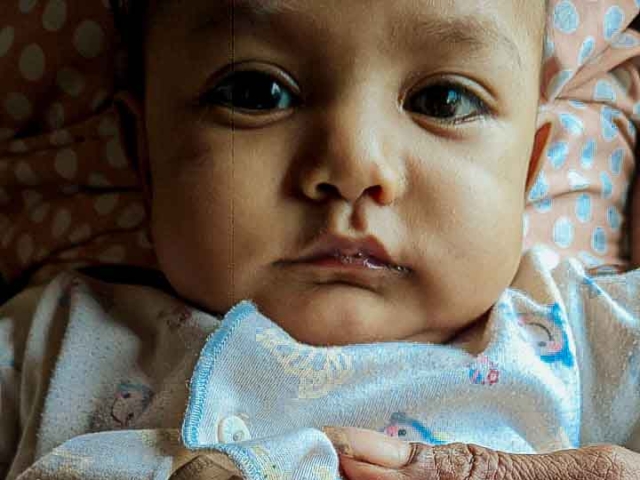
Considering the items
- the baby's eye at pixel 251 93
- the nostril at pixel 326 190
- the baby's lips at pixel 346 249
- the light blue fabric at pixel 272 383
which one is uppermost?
the baby's eye at pixel 251 93

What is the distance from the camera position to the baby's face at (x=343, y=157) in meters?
0.63

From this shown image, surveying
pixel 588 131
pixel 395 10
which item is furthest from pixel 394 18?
pixel 588 131

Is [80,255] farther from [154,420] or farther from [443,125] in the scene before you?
[443,125]

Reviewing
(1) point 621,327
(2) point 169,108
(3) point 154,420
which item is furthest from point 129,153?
(1) point 621,327

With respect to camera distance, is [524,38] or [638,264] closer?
[524,38]

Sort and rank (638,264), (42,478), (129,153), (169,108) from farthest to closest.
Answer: (638,264) → (129,153) → (169,108) → (42,478)

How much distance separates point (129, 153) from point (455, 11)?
1.16ft

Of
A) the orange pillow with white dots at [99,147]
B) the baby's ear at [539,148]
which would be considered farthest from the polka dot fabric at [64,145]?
the baby's ear at [539,148]

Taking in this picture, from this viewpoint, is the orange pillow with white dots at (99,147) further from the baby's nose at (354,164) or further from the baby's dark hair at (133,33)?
the baby's nose at (354,164)

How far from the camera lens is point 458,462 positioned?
632 mm

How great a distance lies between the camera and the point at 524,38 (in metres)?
0.71

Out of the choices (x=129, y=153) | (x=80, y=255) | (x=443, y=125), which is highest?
(x=443, y=125)

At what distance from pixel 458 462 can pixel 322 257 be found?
0.60 feet

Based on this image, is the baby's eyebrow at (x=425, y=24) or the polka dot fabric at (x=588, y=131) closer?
the baby's eyebrow at (x=425, y=24)
